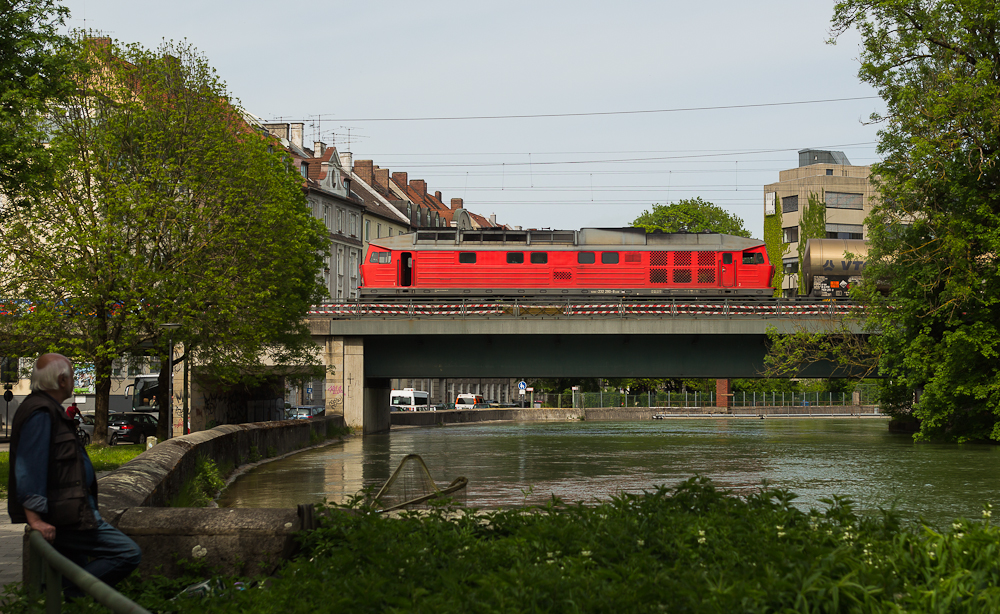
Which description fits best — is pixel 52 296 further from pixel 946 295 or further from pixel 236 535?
pixel 946 295

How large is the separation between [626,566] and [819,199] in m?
77.0

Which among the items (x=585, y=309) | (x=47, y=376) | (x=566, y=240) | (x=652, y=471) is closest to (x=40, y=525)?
(x=47, y=376)

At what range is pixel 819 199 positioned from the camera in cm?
7775

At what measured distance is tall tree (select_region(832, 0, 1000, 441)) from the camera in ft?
84.9

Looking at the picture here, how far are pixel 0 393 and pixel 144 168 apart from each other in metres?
35.9

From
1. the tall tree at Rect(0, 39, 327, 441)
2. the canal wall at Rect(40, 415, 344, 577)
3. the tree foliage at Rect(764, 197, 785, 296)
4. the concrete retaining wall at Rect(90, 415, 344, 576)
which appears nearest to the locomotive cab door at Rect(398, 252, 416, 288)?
the tall tree at Rect(0, 39, 327, 441)

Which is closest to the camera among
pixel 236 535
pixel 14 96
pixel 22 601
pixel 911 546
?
pixel 22 601

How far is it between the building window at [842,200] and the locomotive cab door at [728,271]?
41.6m

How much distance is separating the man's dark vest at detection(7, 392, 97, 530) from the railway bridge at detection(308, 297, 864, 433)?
104ft

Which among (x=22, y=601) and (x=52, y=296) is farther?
(x=52, y=296)

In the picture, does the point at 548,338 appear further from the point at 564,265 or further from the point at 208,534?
the point at 208,534

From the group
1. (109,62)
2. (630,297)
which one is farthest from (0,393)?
(630,297)

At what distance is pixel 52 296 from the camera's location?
88.9ft

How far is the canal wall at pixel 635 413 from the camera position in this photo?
6969 cm
